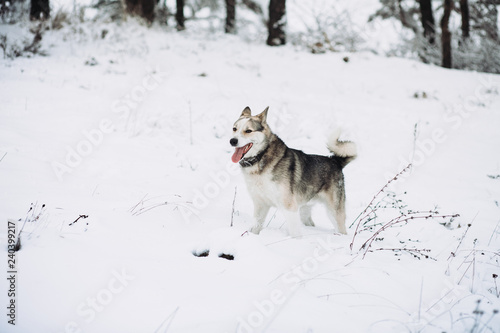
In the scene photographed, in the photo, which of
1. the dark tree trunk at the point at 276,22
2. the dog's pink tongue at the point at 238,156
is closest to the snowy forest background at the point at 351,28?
the dark tree trunk at the point at 276,22

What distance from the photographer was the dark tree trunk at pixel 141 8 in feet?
44.6

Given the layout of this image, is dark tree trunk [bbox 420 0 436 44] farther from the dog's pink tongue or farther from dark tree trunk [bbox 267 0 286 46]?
the dog's pink tongue

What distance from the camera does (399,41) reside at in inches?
606

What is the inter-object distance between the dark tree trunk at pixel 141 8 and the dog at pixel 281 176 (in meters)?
12.3

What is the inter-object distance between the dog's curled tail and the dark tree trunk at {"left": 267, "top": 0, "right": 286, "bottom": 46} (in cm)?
983

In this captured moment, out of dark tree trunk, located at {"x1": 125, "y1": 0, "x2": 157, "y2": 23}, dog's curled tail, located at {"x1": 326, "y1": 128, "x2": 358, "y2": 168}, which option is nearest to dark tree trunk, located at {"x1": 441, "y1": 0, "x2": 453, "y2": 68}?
dog's curled tail, located at {"x1": 326, "y1": 128, "x2": 358, "y2": 168}

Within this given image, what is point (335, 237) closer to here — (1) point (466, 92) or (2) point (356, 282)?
(2) point (356, 282)

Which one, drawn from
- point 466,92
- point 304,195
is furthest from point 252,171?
point 466,92

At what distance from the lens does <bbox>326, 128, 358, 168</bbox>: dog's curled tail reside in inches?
174

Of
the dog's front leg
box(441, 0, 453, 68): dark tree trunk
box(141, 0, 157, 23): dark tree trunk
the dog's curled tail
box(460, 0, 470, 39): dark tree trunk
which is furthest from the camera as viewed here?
box(141, 0, 157, 23): dark tree trunk

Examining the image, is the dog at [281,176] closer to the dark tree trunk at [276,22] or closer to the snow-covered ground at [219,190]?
the snow-covered ground at [219,190]

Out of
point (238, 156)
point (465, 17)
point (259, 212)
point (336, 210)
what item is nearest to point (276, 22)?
point (465, 17)

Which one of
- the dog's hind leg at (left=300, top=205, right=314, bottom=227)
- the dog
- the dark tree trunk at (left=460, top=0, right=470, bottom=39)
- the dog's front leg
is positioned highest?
the dark tree trunk at (left=460, top=0, right=470, bottom=39)

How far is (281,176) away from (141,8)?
44.8 ft
